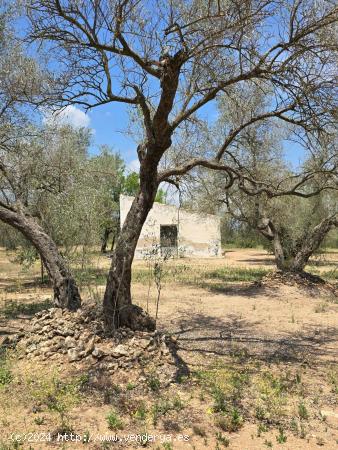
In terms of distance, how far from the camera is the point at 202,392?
17.0ft

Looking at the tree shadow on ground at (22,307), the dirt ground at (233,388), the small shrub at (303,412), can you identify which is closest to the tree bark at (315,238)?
the dirt ground at (233,388)

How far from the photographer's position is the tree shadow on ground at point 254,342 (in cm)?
675

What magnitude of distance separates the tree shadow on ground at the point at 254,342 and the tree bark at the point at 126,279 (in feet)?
2.88

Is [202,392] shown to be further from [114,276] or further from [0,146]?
[0,146]

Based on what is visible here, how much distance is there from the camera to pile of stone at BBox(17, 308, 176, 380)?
19.0 feet

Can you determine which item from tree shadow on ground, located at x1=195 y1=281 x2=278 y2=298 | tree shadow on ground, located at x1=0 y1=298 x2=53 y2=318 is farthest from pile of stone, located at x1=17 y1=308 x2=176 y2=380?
tree shadow on ground, located at x1=195 y1=281 x2=278 y2=298

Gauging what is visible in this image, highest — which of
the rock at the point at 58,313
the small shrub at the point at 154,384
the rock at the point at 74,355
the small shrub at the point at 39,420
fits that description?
the rock at the point at 58,313

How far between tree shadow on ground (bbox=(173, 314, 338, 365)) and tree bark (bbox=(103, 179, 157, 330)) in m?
0.88

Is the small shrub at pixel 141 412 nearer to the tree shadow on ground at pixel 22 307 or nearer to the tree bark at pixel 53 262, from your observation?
the tree bark at pixel 53 262

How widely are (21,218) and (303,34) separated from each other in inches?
204

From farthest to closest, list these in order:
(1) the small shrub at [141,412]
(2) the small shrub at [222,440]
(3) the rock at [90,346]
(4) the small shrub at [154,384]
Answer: (3) the rock at [90,346] < (4) the small shrub at [154,384] < (1) the small shrub at [141,412] < (2) the small shrub at [222,440]

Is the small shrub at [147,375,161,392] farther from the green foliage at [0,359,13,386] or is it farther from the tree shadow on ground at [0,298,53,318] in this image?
the tree shadow on ground at [0,298,53,318]

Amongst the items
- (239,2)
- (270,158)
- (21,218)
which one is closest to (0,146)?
(21,218)

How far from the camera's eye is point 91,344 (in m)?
6.01
